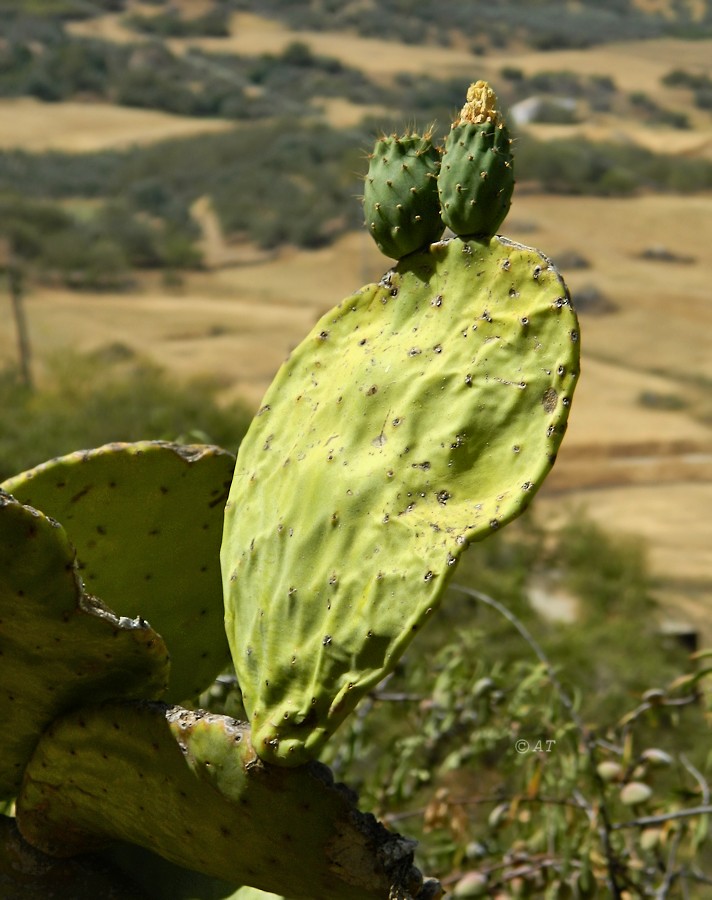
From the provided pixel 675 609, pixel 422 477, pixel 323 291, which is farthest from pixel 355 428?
pixel 323 291

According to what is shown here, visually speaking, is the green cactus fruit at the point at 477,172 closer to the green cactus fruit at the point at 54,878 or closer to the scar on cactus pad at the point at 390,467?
the scar on cactus pad at the point at 390,467

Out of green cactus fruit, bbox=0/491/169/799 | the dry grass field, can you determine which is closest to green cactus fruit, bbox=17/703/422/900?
green cactus fruit, bbox=0/491/169/799

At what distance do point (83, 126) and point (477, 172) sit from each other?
90.3ft

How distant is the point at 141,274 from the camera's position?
1853 centimetres

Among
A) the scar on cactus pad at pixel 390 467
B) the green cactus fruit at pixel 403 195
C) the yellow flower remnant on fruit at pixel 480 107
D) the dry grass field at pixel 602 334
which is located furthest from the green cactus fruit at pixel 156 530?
the dry grass field at pixel 602 334

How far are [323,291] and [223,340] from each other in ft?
9.77

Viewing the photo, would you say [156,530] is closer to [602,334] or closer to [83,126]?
[602,334]

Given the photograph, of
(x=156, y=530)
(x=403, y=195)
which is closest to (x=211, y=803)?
(x=156, y=530)

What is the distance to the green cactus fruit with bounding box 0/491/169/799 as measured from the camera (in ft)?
3.64

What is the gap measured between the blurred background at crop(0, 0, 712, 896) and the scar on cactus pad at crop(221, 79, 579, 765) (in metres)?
0.30

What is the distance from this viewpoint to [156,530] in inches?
61.7

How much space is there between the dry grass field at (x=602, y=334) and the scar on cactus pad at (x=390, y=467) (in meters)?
7.96

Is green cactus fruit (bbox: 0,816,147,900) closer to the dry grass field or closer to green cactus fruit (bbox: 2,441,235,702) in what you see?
green cactus fruit (bbox: 2,441,235,702)

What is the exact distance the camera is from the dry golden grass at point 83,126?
84.5 feet
